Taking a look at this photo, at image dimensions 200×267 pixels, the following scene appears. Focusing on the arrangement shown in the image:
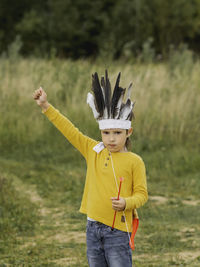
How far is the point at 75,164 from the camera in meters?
10.2

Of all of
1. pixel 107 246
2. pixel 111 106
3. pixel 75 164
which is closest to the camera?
pixel 107 246

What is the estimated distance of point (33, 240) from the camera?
6328mm

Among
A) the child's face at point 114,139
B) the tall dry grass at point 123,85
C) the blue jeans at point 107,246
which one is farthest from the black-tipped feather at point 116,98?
the tall dry grass at point 123,85

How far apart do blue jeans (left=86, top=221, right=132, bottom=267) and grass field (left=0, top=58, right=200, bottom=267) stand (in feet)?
5.79

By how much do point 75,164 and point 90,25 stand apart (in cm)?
2631

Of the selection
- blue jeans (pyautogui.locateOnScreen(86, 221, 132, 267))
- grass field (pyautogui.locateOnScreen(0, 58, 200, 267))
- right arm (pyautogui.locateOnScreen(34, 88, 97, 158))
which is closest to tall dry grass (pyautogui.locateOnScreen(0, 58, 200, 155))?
grass field (pyautogui.locateOnScreen(0, 58, 200, 267))

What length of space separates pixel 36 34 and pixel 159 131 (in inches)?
1003

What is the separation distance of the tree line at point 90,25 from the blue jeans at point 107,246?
30.4 meters

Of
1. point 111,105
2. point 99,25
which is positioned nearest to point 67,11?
point 99,25

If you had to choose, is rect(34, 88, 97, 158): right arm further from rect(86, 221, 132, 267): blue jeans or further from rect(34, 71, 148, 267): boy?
rect(86, 221, 132, 267): blue jeans

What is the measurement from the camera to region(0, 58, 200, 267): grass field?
6070 millimetres

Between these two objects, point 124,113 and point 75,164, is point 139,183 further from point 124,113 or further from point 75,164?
point 75,164

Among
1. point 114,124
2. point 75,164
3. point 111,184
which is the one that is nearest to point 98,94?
point 114,124

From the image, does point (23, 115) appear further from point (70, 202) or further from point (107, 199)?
point (107, 199)
